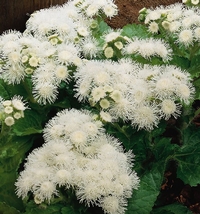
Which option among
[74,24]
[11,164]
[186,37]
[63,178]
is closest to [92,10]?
[74,24]

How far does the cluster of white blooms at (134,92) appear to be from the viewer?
8.48ft

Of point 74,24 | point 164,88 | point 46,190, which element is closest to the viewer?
point 46,190

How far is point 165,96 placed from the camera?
262 cm

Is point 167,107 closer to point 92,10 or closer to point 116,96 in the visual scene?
point 116,96

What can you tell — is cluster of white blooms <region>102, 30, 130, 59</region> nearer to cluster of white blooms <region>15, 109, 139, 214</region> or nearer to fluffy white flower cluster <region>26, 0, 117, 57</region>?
fluffy white flower cluster <region>26, 0, 117, 57</region>

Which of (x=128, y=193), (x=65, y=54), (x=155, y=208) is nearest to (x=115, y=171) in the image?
(x=128, y=193)

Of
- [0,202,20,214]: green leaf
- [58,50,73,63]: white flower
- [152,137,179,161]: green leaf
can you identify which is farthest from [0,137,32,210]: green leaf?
[152,137,179,161]: green leaf

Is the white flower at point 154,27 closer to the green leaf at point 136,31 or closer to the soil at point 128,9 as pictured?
the green leaf at point 136,31

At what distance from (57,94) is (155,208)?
823mm

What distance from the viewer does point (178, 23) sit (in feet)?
9.66

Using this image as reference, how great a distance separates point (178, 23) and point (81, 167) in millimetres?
1040

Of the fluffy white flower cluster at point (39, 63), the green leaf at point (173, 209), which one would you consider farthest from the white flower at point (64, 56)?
the green leaf at point (173, 209)

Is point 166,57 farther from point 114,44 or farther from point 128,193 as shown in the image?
point 128,193

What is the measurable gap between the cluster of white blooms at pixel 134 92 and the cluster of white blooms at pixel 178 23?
0.27 meters
